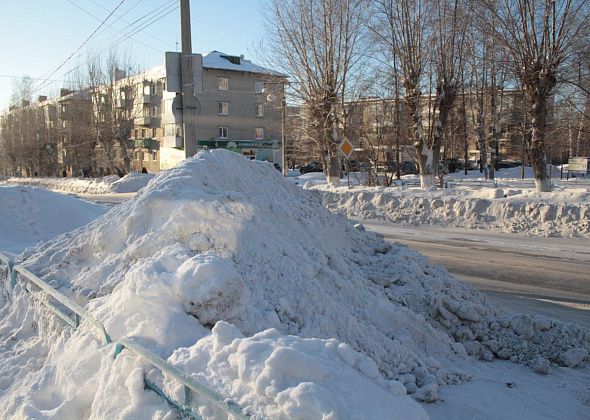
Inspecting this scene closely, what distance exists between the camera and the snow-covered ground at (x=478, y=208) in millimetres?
13867

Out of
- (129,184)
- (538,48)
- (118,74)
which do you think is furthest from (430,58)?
(118,74)

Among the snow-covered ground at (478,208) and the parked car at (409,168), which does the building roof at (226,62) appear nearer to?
the parked car at (409,168)

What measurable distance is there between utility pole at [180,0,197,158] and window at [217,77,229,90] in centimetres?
4482

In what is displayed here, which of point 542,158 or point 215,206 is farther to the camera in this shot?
point 542,158

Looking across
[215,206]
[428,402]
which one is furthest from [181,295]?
[428,402]

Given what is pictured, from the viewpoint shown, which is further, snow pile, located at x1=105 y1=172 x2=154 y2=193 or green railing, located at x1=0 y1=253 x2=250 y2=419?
snow pile, located at x1=105 y1=172 x2=154 y2=193

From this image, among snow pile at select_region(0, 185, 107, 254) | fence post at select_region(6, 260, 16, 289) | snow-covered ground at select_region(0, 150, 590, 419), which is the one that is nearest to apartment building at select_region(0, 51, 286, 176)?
snow pile at select_region(0, 185, 107, 254)

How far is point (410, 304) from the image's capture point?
17.9 ft

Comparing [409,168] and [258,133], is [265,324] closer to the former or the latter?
[409,168]

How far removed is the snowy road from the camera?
7336mm

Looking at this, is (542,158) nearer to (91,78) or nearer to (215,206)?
(215,206)

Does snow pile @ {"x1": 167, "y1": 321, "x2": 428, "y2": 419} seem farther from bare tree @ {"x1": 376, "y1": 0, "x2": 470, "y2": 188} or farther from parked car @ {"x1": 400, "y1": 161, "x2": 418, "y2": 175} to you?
parked car @ {"x1": 400, "y1": 161, "x2": 418, "y2": 175}

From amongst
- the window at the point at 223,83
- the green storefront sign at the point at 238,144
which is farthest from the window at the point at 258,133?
the window at the point at 223,83

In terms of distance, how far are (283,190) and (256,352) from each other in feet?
12.7
